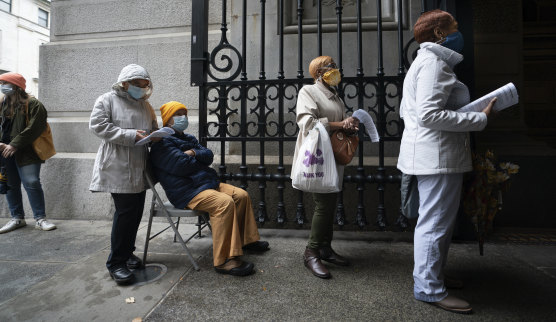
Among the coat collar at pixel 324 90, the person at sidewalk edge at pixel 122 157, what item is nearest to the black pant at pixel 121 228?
the person at sidewalk edge at pixel 122 157

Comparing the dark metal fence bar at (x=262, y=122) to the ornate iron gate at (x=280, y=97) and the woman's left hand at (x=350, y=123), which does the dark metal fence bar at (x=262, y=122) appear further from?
the woman's left hand at (x=350, y=123)

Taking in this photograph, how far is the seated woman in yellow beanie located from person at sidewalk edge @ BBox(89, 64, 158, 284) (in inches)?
9.4

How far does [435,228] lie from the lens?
2.07 m

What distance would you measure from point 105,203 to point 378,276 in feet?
13.7

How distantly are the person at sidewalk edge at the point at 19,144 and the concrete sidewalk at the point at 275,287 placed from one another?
91 cm

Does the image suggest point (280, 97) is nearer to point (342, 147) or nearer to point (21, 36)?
point (342, 147)

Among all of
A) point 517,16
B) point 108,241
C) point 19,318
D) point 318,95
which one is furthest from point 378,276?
point 517,16

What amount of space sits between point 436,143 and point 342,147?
75 centimetres

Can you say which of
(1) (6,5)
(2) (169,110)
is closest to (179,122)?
(2) (169,110)

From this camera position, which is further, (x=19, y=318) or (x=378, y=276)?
(x=378, y=276)

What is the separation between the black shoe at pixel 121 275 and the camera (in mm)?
2424

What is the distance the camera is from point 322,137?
2402 millimetres

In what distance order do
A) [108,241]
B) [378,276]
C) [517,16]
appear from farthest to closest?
[517,16] < [108,241] < [378,276]

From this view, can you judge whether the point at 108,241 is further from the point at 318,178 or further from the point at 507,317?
the point at 507,317
